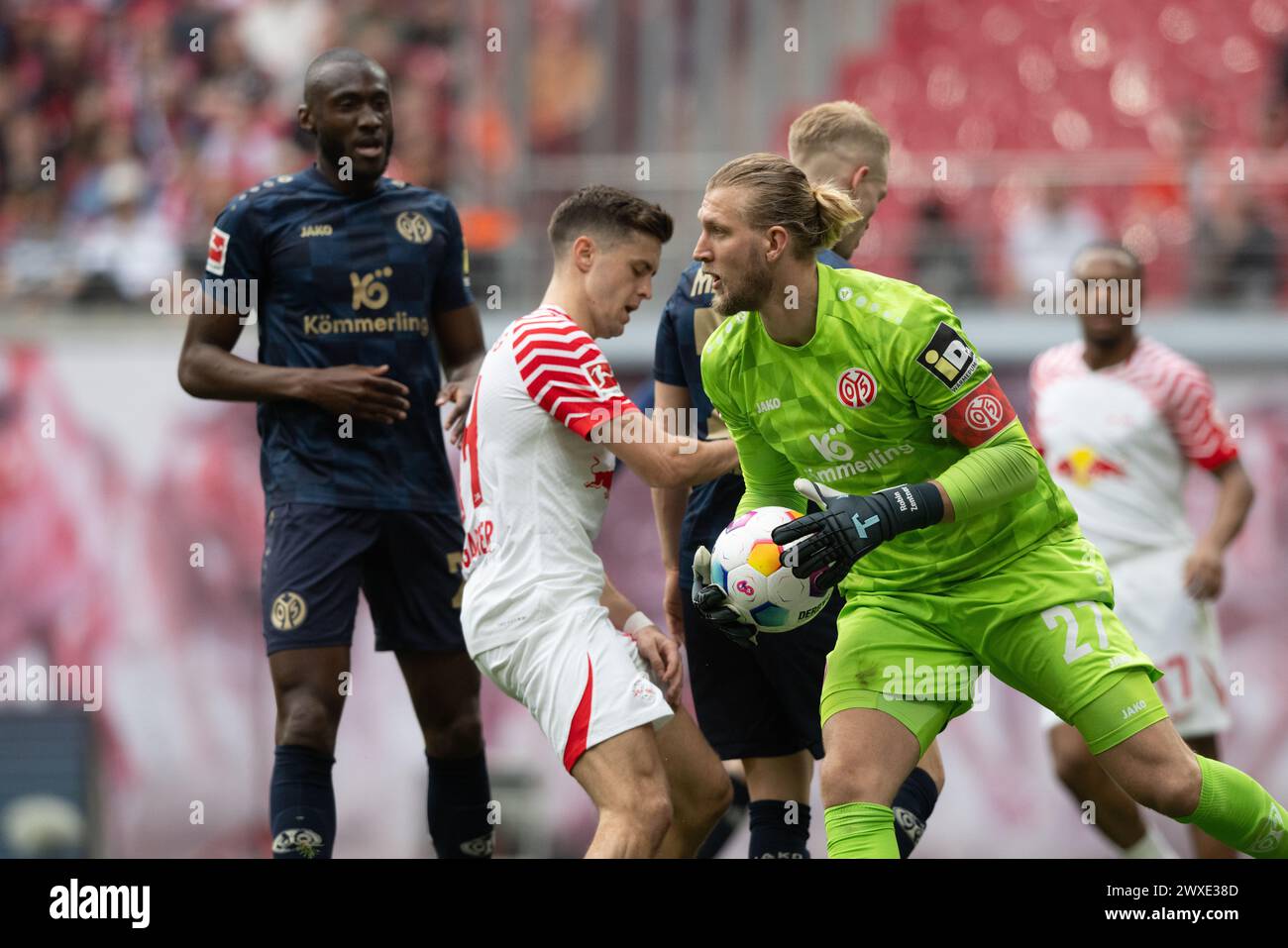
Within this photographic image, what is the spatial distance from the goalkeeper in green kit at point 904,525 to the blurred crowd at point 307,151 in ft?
21.0

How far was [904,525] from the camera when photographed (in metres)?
4.62

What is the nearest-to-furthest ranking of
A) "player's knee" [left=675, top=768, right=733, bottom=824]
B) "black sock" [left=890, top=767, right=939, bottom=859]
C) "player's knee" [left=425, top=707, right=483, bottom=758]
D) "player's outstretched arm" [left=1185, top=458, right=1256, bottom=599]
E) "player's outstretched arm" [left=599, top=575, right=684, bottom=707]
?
"player's outstretched arm" [left=599, top=575, right=684, bottom=707] → "player's knee" [left=675, top=768, right=733, bottom=824] → "black sock" [left=890, top=767, right=939, bottom=859] → "player's knee" [left=425, top=707, right=483, bottom=758] → "player's outstretched arm" [left=1185, top=458, right=1256, bottom=599]

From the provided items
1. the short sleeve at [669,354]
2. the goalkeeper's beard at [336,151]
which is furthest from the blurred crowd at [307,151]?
the short sleeve at [669,354]

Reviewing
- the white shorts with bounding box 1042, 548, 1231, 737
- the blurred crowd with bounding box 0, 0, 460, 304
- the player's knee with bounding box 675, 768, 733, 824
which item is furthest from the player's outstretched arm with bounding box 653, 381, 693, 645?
the blurred crowd with bounding box 0, 0, 460, 304

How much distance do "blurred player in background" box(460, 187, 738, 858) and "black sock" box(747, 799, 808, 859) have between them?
2.17 ft

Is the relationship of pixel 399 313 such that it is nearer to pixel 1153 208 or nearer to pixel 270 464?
pixel 270 464

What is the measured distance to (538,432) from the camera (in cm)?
506

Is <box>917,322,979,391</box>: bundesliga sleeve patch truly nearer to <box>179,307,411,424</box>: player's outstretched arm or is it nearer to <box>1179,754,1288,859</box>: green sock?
<box>1179,754,1288,859</box>: green sock

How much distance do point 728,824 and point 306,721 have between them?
247 centimetres

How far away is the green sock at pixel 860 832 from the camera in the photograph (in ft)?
15.6

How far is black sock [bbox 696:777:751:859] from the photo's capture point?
678 cm

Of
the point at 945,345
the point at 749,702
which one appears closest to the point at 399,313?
the point at 749,702

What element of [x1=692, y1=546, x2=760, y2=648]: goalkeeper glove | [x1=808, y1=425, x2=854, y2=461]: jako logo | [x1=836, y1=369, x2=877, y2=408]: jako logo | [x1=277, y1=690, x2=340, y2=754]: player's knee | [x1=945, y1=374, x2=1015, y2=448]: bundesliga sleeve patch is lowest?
[x1=277, y1=690, x2=340, y2=754]: player's knee

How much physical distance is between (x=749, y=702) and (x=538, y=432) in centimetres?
132
